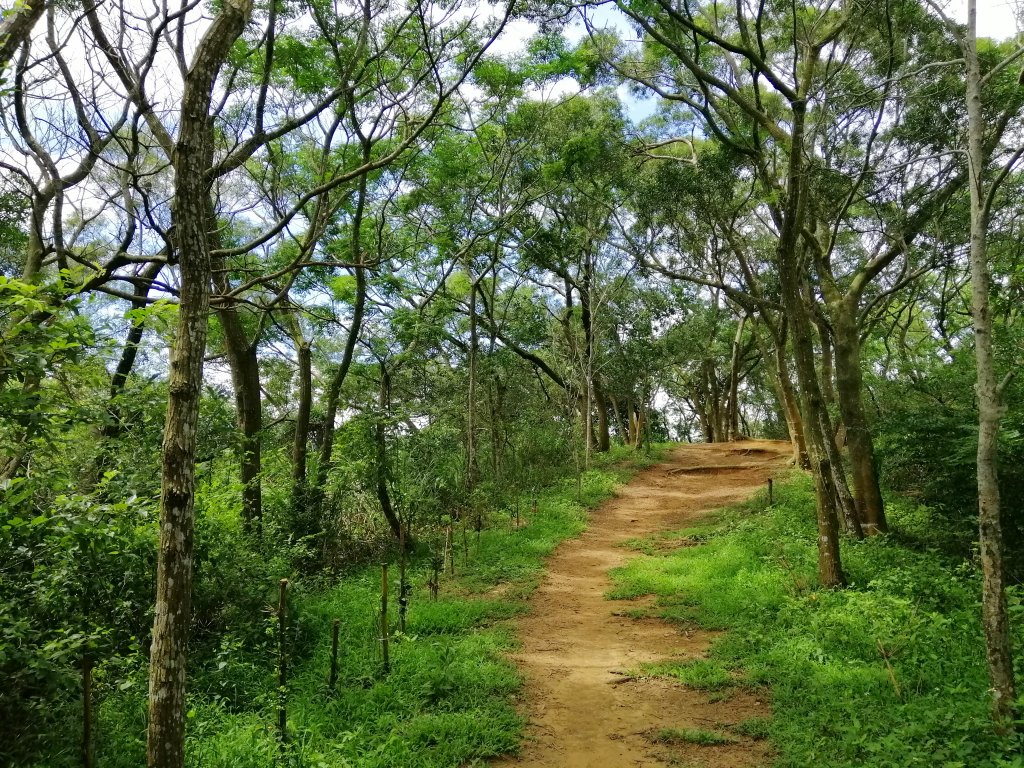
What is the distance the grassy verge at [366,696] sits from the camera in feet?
15.4

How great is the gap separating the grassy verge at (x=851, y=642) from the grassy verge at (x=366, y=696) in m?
2.04

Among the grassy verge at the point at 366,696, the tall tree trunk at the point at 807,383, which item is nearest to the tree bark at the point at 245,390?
the grassy verge at the point at 366,696

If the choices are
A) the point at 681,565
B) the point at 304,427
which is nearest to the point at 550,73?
the point at 304,427

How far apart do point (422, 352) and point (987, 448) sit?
534 inches

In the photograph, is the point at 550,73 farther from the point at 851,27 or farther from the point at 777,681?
the point at 777,681

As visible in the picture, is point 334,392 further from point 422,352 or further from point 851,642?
point 851,642

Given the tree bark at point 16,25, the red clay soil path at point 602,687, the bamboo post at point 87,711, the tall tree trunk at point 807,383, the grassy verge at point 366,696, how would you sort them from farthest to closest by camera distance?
1. the tall tree trunk at point 807,383
2. the tree bark at point 16,25
3. the red clay soil path at point 602,687
4. the grassy verge at point 366,696
5. the bamboo post at point 87,711

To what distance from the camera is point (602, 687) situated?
6199 millimetres

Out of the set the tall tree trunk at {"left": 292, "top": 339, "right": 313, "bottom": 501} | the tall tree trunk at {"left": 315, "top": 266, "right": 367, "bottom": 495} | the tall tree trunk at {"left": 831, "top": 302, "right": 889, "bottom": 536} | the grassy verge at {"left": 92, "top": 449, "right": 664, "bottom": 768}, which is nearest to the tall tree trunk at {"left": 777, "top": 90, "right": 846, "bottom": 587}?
the tall tree trunk at {"left": 831, "top": 302, "right": 889, "bottom": 536}

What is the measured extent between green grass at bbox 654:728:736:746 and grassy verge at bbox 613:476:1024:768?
1.25ft

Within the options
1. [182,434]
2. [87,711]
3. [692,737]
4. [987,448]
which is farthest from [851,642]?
[87,711]

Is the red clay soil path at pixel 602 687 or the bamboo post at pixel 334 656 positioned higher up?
the bamboo post at pixel 334 656

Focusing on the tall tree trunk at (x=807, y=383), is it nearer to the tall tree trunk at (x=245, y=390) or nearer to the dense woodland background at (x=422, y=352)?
the dense woodland background at (x=422, y=352)

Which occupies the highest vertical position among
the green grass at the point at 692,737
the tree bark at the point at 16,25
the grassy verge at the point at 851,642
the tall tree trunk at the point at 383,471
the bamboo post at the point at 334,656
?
the tree bark at the point at 16,25
